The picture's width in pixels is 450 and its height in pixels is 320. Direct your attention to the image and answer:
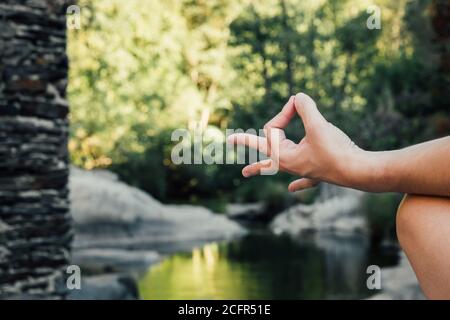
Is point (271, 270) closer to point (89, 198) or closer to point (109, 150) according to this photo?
point (89, 198)

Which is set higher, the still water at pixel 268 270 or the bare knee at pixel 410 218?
the bare knee at pixel 410 218

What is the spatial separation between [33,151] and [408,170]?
11.9 feet

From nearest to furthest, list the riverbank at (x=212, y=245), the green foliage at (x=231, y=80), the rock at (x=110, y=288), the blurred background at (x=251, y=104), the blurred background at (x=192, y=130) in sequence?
the blurred background at (x=192, y=130) → the rock at (x=110, y=288) → the riverbank at (x=212, y=245) → the blurred background at (x=251, y=104) → the green foliage at (x=231, y=80)

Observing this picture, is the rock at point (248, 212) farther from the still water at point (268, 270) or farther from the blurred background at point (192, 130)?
the still water at point (268, 270)

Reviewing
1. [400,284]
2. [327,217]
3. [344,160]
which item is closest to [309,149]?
[344,160]

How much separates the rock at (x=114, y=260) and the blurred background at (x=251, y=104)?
0.26 m

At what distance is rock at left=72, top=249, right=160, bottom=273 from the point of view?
10.3 metres

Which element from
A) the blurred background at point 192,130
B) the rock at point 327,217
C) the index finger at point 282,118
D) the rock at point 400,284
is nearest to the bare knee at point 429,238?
the index finger at point 282,118

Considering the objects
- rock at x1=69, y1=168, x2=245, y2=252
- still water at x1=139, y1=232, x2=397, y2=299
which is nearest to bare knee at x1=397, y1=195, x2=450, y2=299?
still water at x1=139, y1=232, x2=397, y2=299

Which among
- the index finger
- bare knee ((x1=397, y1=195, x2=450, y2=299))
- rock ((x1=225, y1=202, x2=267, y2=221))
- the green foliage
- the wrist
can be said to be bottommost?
rock ((x1=225, y1=202, x2=267, y2=221))

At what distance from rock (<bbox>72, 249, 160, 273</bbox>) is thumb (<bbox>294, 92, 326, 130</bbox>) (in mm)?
8712

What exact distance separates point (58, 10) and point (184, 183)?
763 inches

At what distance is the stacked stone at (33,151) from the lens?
4.49 meters

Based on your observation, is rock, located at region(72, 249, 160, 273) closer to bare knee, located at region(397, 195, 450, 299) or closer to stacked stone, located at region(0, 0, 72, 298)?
stacked stone, located at region(0, 0, 72, 298)
